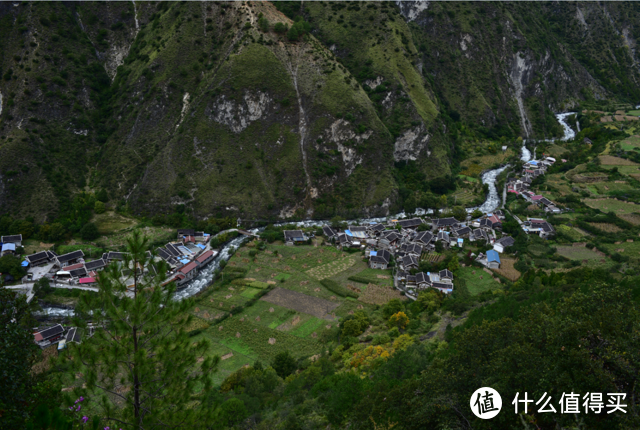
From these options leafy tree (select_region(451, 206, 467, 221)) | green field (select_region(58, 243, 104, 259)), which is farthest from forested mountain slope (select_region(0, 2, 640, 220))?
leafy tree (select_region(451, 206, 467, 221))

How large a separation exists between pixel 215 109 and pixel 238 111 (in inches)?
169

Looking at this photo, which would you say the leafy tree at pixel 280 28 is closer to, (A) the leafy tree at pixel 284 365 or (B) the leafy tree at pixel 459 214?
(B) the leafy tree at pixel 459 214

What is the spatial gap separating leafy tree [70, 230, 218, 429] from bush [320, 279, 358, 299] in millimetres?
38754

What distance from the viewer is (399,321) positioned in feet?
139

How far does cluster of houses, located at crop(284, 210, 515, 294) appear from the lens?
2238 inches

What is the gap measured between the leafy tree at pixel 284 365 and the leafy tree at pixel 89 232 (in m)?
40.5

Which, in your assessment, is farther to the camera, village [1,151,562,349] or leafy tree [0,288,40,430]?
village [1,151,562,349]

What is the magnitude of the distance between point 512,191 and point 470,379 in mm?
75733

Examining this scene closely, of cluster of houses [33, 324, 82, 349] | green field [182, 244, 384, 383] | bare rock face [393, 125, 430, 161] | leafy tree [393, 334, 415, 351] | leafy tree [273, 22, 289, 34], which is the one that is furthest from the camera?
leafy tree [273, 22, 289, 34]

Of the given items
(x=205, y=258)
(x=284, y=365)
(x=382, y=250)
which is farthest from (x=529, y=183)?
(x=284, y=365)

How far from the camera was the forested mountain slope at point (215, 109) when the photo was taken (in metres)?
72.0

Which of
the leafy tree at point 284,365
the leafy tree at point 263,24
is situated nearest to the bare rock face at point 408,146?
the leafy tree at point 263,24

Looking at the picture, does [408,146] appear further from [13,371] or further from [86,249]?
[13,371]

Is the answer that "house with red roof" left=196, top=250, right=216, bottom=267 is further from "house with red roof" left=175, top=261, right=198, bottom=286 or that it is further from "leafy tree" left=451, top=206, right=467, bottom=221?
"leafy tree" left=451, top=206, right=467, bottom=221
